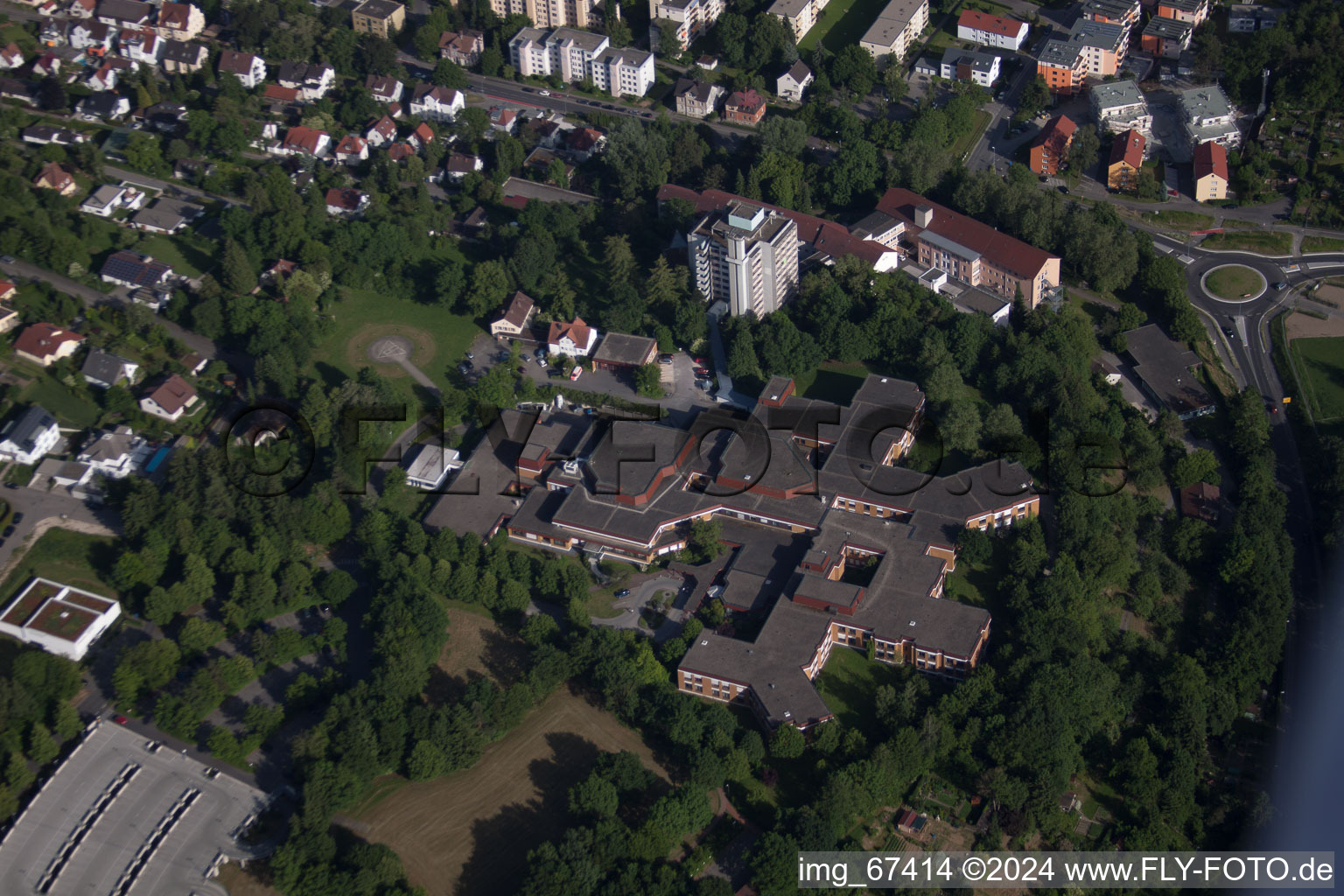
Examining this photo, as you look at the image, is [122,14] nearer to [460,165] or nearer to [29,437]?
[460,165]

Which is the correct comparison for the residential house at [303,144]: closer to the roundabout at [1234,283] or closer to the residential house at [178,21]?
the residential house at [178,21]

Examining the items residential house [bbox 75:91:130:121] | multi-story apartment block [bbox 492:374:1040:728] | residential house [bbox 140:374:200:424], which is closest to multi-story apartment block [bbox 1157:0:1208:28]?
multi-story apartment block [bbox 492:374:1040:728]

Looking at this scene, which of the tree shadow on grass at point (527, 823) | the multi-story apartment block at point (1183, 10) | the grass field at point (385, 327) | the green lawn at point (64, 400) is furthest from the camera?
the multi-story apartment block at point (1183, 10)

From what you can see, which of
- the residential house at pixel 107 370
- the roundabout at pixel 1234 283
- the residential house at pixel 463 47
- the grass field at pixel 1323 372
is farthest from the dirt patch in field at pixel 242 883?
the residential house at pixel 463 47

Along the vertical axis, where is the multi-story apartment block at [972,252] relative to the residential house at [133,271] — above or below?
above

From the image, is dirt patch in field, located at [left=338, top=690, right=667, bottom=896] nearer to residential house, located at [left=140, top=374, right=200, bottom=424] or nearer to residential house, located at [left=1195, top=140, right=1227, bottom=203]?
residential house, located at [left=140, top=374, right=200, bottom=424]

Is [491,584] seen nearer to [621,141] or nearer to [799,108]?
[621,141]

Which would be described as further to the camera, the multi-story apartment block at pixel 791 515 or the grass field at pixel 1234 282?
the grass field at pixel 1234 282
